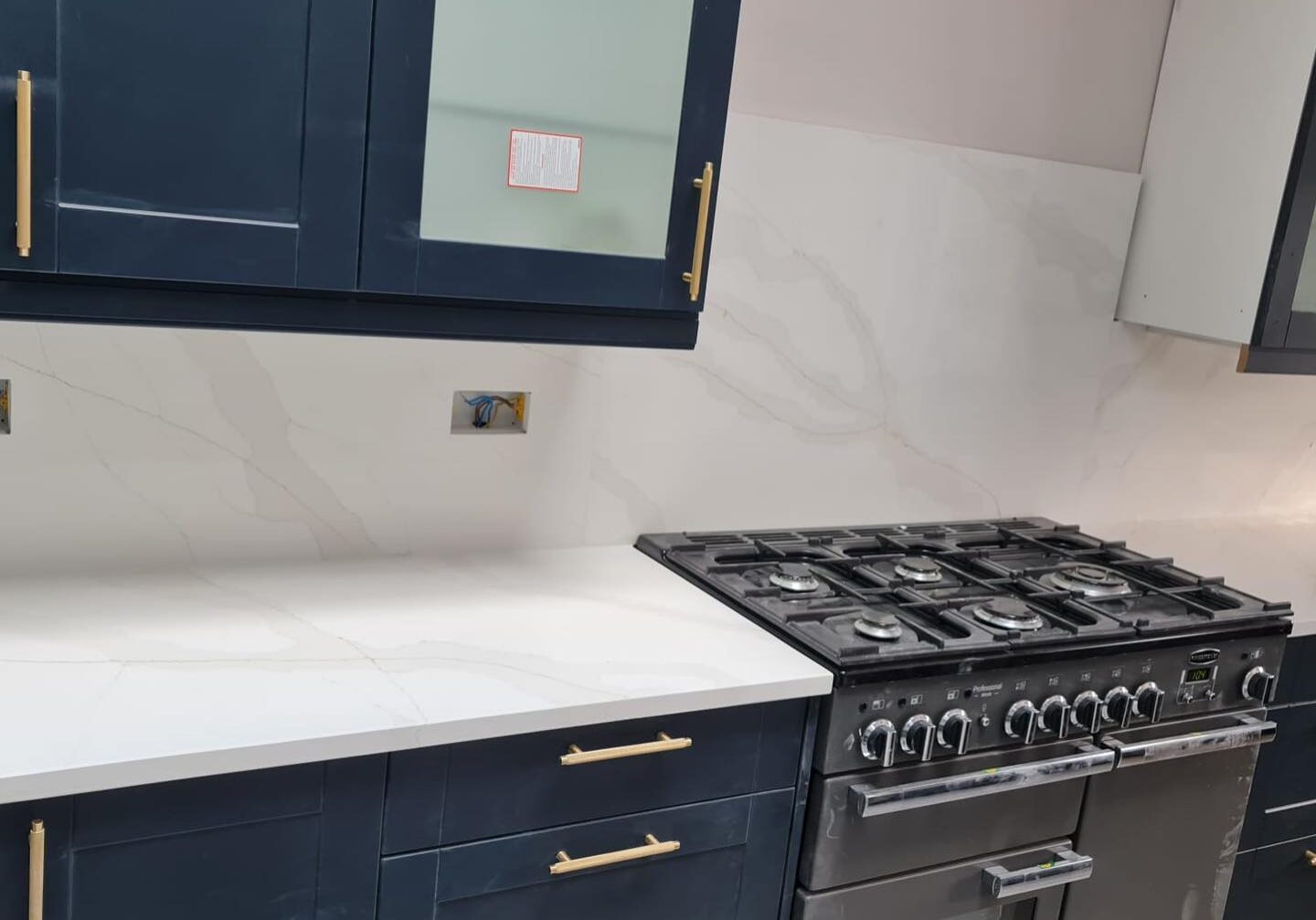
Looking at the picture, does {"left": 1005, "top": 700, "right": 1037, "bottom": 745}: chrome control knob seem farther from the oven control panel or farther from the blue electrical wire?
the blue electrical wire

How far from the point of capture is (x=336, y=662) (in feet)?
5.44

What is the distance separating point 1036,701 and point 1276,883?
102 cm

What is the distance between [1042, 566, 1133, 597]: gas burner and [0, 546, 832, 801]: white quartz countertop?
708mm

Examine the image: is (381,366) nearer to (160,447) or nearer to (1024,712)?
(160,447)

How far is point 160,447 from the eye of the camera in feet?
6.31

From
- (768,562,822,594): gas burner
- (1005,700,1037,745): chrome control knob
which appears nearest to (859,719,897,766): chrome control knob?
(1005,700,1037,745): chrome control knob

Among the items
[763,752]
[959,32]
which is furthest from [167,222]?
[959,32]

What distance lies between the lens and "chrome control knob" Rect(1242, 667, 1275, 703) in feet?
7.47

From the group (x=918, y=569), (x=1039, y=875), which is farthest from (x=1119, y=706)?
(x=918, y=569)

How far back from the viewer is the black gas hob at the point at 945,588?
1968 millimetres

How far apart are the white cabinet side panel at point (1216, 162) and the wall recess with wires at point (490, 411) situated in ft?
4.64

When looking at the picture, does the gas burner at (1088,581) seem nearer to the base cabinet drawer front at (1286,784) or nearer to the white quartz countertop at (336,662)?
the base cabinet drawer front at (1286,784)

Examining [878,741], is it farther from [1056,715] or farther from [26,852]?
[26,852]

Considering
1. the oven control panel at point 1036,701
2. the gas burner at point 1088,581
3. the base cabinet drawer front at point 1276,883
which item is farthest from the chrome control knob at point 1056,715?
the base cabinet drawer front at point 1276,883
